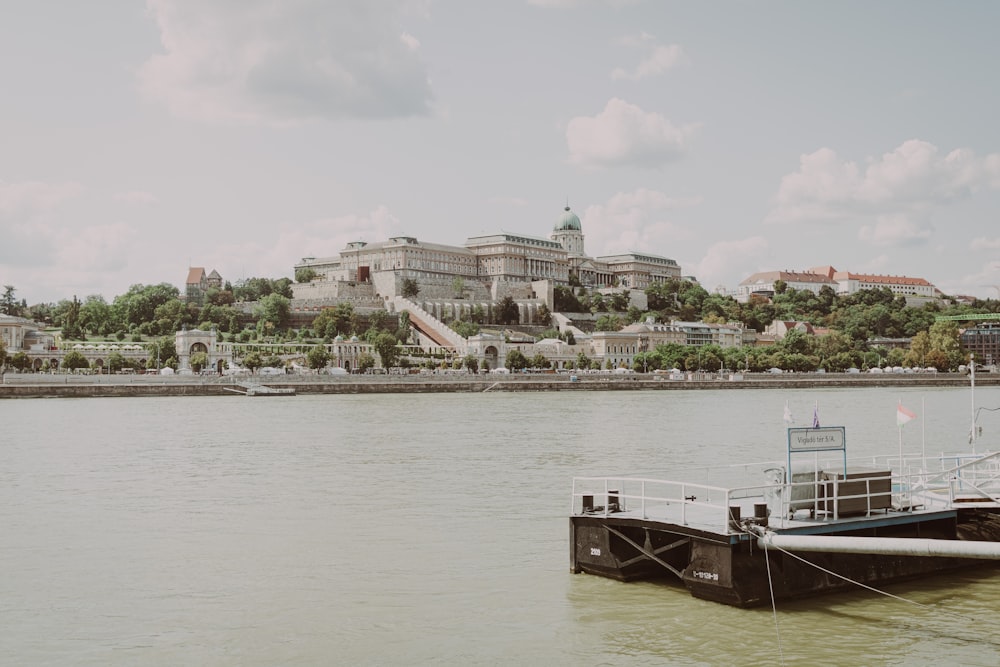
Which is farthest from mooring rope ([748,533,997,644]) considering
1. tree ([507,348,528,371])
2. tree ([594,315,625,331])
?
tree ([594,315,625,331])

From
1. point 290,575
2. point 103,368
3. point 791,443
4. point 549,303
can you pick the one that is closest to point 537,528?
point 290,575

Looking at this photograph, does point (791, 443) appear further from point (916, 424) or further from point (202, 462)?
point (916, 424)

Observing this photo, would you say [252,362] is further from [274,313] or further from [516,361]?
[516,361]

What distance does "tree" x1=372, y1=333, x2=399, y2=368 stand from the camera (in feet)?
333

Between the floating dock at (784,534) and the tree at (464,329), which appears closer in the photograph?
the floating dock at (784,534)

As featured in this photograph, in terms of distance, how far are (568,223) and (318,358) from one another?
281 feet

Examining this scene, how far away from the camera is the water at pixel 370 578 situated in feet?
34.9

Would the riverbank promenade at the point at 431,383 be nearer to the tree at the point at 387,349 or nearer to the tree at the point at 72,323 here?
the tree at the point at 387,349

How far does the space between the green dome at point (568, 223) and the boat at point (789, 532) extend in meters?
162

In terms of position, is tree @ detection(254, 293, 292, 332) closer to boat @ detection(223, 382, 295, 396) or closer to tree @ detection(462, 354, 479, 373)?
tree @ detection(462, 354, 479, 373)

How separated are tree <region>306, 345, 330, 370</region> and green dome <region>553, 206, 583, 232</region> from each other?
83.1 metres

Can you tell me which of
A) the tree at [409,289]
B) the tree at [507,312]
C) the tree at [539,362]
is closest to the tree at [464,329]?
the tree at [539,362]

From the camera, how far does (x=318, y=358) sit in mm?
96250

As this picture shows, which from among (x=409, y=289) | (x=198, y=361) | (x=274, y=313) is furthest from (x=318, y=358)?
(x=409, y=289)
